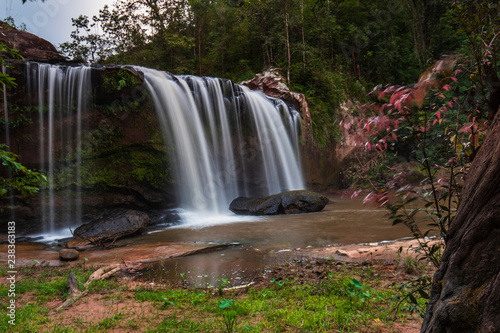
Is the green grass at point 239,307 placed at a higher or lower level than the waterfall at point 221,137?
lower

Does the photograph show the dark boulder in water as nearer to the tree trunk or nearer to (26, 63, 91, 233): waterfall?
(26, 63, 91, 233): waterfall

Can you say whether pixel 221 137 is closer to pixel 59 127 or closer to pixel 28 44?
pixel 59 127

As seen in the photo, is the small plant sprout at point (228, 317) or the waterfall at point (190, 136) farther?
the waterfall at point (190, 136)

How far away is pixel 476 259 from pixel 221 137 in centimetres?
1256

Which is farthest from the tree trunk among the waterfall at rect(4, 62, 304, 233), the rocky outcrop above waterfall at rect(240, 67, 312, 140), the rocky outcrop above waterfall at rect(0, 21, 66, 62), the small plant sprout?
the rocky outcrop above waterfall at rect(240, 67, 312, 140)

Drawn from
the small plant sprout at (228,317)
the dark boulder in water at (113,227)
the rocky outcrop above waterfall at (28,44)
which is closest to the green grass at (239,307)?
the small plant sprout at (228,317)

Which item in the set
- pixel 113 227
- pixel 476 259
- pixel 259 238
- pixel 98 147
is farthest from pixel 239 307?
pixel 98 147

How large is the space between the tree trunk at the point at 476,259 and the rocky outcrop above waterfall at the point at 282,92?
591 inches

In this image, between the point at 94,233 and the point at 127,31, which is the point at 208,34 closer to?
the point at 127,31

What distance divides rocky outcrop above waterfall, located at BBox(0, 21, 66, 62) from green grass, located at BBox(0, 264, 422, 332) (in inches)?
394

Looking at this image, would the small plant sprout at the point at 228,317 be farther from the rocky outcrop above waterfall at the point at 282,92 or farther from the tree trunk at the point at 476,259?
→ the rocky outcrop above waterfall at the point at 282,92

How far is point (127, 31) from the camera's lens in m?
20.3

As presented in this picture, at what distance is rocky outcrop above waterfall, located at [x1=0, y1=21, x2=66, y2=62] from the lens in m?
11.3

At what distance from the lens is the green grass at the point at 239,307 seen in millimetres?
2707
